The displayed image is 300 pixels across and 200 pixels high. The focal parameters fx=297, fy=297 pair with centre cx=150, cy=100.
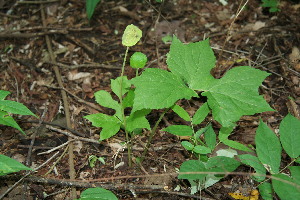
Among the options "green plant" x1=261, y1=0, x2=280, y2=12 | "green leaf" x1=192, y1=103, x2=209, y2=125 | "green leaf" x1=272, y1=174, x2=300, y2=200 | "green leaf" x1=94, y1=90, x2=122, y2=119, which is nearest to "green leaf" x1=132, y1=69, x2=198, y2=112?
"green leaf" x1=192, y1=103, x2=209, y2=125

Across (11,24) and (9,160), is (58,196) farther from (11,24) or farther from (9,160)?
(11,24)

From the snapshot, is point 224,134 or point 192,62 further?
point 224,134

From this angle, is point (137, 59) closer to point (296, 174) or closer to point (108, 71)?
point (296, 174)

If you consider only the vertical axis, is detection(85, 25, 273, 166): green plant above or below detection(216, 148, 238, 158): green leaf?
above

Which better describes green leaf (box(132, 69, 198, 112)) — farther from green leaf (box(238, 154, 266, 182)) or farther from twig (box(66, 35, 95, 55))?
twig (box(66, 35, 95, 55))

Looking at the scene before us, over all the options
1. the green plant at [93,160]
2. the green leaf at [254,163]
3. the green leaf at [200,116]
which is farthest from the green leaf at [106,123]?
the green leaf at [254,163]

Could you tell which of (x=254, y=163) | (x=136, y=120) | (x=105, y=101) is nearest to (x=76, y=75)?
(x=105, y=101)

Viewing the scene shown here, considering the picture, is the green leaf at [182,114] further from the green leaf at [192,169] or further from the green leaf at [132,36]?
the green leaf at [132,36]
